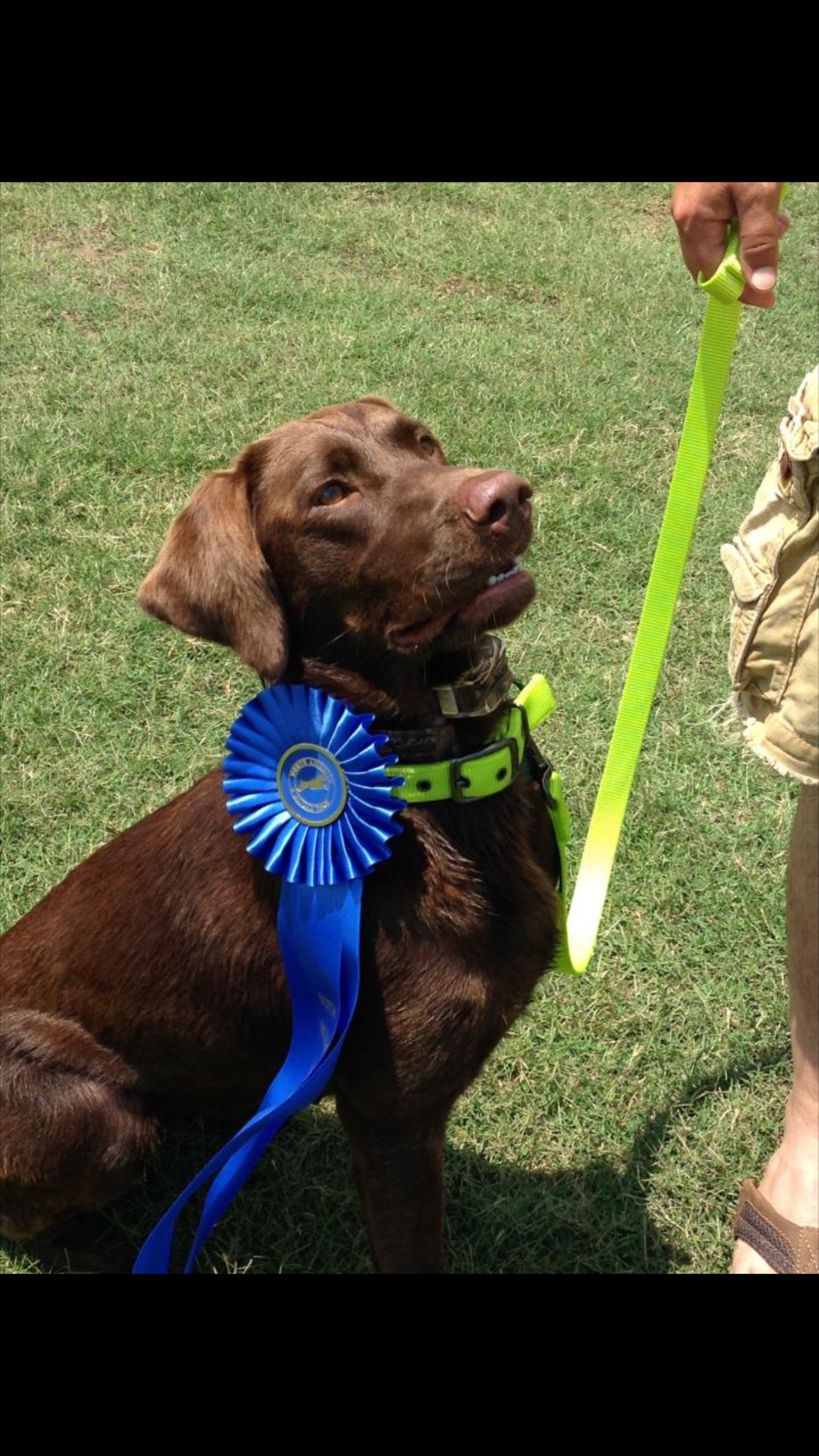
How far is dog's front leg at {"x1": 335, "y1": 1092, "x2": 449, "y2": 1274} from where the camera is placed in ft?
8.14

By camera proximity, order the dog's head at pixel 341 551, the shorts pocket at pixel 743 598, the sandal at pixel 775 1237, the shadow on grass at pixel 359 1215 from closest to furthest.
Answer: the dog's head at pixel 341 551 < the shorts pocket at pixel 743 598 < the sandal at pixel 775 1237 < the shadow on grass at pixel 359 1215

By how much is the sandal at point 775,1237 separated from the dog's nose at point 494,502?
5.39 feet

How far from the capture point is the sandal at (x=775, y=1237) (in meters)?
2.66

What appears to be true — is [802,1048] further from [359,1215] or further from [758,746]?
[359,1215]

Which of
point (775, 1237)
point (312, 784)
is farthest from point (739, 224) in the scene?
point (775, 1237)

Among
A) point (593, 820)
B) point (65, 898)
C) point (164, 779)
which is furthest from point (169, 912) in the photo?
point (164, 779)

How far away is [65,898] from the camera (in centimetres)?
276

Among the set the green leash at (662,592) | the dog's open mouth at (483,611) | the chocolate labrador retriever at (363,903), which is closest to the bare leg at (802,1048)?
the green leash at (662,592)

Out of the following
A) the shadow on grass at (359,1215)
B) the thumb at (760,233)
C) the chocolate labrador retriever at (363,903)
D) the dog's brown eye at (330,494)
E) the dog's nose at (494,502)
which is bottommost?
the shadow on grass at (359,1215)

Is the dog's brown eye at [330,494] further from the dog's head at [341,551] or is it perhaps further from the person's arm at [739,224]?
the person's arm at [739,224]

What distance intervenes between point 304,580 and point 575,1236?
5.59ft

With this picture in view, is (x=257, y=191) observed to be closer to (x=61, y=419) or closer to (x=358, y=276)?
(x=358, y=276)

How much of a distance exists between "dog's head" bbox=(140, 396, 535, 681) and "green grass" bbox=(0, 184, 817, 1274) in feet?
4.74

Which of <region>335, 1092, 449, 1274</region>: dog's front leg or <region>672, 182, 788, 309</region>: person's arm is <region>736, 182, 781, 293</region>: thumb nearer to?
<region>672, 182, 788, 309</region>: person's arm
